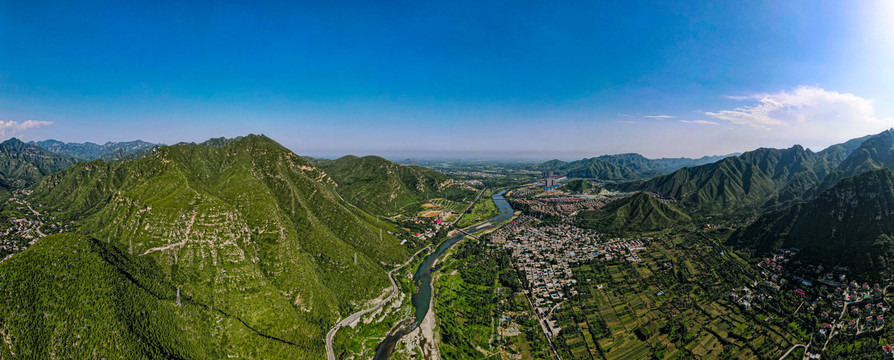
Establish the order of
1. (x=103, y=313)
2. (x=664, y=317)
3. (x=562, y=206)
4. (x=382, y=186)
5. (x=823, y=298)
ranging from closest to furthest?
(x=103, y=313), (x=664, y=317), (x=823, y=298), (x=382, y=186), (x=562, y=206)

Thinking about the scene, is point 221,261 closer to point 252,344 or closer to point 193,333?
point 193,333

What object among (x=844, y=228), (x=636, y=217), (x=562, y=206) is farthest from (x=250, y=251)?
(x=562, y=206)

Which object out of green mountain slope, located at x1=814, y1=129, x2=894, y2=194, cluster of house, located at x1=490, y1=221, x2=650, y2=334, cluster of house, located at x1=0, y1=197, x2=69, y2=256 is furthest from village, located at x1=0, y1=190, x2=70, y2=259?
green mountain slope, located at x1=814, y1=129, x2=894, y2=194

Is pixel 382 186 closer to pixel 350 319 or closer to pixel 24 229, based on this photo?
pixel 350 319

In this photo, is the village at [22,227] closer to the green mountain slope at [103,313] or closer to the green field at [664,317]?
the green mountain slope at [103,313]

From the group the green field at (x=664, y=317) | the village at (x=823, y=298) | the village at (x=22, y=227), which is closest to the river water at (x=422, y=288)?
the green field at (x=664, y=317)

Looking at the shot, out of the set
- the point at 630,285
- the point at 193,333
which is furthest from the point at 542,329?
the point at 193,333
